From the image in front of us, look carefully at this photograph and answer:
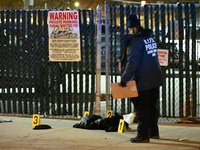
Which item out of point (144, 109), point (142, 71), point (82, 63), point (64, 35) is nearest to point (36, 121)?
point (82, 63)

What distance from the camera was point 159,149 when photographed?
6.43 m

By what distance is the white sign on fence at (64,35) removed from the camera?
29.4ft

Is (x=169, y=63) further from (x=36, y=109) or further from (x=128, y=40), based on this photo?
(x=36, y=109)

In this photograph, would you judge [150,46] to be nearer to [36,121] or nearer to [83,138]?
[83,138]

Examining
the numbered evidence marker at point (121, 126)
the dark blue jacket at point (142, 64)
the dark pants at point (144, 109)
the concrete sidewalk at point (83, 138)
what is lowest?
the concrete sidewalk at point (83, 138)

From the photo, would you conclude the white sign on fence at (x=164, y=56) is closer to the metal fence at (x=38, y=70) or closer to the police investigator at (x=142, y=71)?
the metal fence at (x=38, y=70)

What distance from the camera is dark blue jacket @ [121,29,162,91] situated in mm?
6707

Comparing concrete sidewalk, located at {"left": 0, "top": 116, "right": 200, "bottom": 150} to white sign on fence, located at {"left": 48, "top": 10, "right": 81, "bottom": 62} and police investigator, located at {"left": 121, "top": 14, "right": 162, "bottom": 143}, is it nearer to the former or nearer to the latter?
police investigator, located at {"left": 121, "top": 14, "right": 162, "bottom": 143}

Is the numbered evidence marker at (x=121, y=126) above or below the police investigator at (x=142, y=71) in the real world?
below

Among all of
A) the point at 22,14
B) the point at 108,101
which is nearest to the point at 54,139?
the point at 108,101

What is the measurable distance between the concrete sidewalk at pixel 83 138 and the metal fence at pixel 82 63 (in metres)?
0.61

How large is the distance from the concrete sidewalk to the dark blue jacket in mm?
908

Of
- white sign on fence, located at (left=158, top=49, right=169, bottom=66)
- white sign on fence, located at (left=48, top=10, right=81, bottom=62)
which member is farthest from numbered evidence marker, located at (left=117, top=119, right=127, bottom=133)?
white sign on fence, located at (left=48, top=10, right=81, bottom=62)

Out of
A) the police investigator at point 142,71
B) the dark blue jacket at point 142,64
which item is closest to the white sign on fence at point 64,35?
the police investigator at point 142,71
